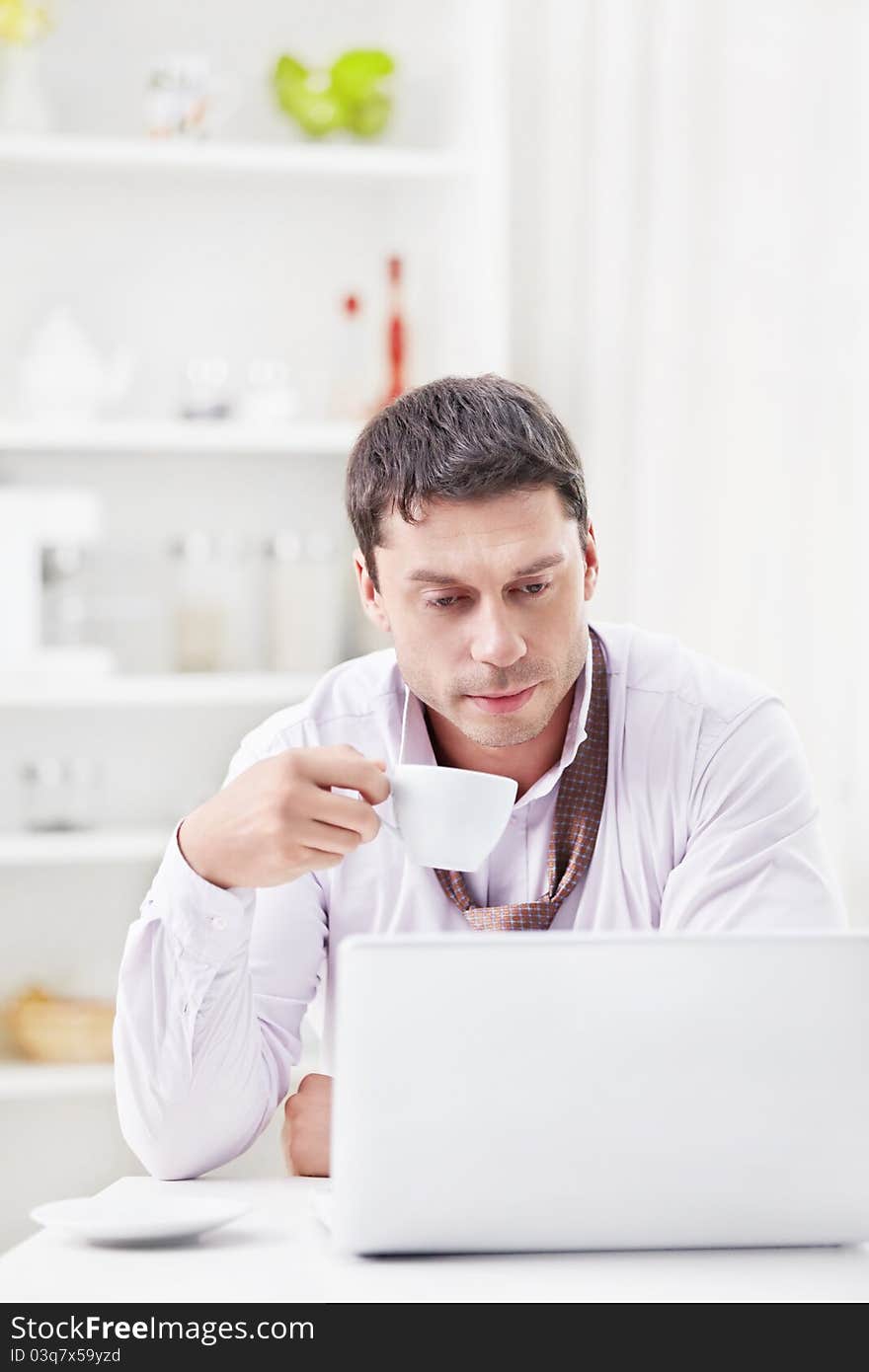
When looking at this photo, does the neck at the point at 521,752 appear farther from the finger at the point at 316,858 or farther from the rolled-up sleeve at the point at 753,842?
the finger at the point at 316,858

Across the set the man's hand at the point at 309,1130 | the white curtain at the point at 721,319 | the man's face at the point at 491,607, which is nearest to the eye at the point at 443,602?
the man's face at the point at 491,607

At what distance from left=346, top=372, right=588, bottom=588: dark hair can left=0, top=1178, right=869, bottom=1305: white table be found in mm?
696

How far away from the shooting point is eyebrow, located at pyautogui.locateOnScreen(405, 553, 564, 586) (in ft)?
4.59

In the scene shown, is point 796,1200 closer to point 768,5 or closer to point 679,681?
point 679,681

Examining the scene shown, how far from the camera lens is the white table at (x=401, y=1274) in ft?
2.75

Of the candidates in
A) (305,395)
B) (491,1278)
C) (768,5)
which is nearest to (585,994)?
(491,1278)

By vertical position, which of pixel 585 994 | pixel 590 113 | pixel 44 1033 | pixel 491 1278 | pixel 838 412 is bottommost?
pixel 44 1033

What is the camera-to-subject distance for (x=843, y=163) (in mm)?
2570

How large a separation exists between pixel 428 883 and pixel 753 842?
0.31 metres

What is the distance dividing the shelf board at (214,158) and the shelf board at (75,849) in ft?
4.00

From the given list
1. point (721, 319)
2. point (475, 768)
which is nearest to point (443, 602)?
point (475, 768)
